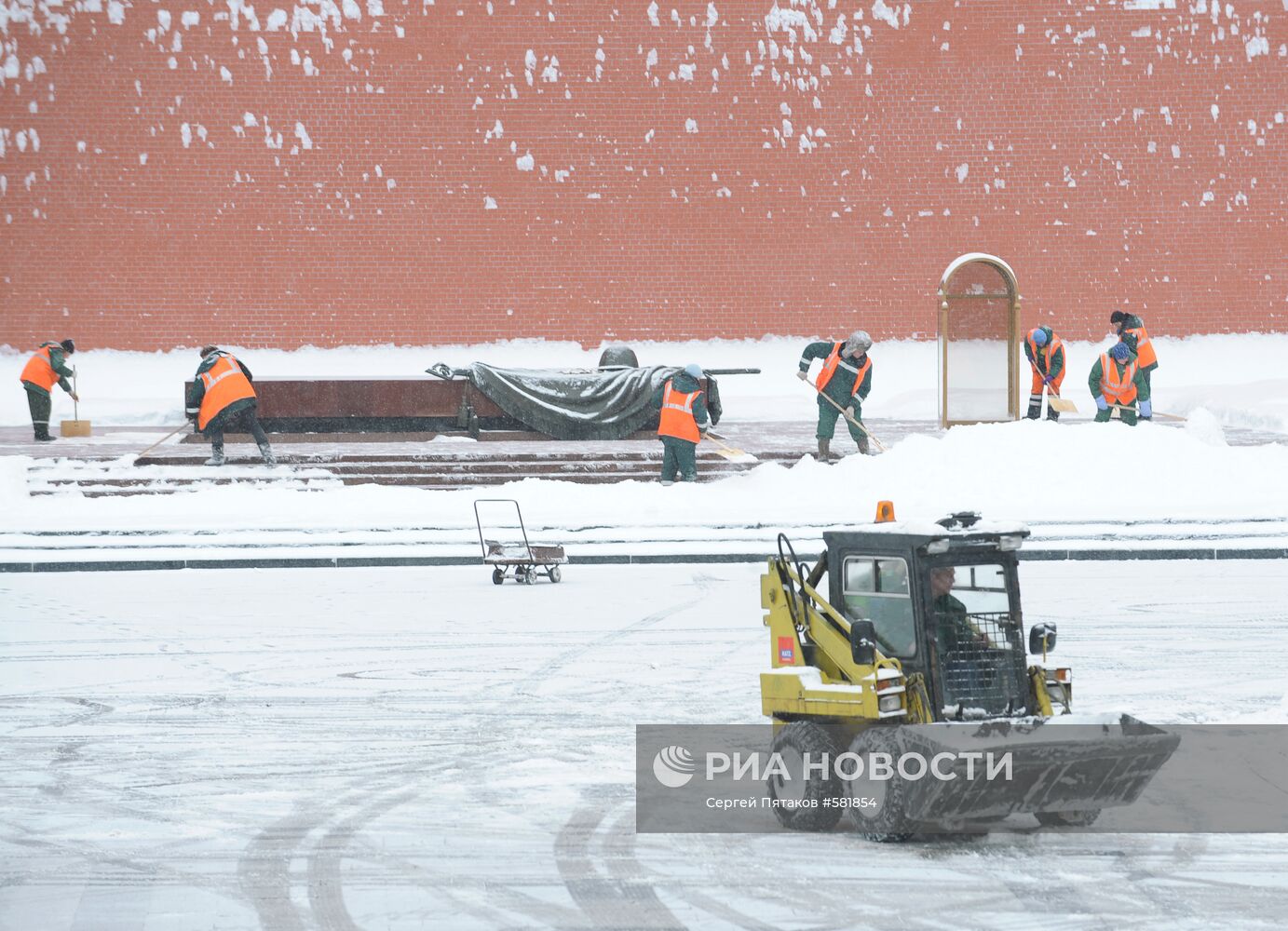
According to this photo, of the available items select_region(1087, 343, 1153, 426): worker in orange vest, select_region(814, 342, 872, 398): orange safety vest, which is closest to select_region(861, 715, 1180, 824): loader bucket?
select_region(814, 342, 872, 398): orange safety vest

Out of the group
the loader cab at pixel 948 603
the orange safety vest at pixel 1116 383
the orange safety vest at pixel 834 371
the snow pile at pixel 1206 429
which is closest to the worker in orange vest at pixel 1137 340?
the orange safety vest at pixel 1116 383

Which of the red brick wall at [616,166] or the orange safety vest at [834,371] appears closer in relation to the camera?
the orange safety vest at [834,371]

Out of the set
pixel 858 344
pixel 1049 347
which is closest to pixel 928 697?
pixel 858 344

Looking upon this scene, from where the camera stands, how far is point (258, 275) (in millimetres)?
21734

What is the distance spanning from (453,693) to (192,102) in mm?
15803

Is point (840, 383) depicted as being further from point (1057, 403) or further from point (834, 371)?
point (1057, 403)

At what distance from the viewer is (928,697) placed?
5.40 meters

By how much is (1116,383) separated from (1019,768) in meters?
12.6

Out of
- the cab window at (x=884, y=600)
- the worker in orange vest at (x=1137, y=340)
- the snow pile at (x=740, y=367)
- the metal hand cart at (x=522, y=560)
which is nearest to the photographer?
the cab window at (x=884, y=600)

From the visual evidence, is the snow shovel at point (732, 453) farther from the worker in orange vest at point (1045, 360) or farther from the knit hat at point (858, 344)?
the worker in orange vest at point (1045, 360)

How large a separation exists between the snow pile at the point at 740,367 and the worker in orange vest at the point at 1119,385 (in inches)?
161

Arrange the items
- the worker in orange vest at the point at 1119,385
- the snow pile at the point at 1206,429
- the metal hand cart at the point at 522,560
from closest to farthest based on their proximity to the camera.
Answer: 1. the metal hand cart at the point at 522,560
2. the snow pile at the point at 1206,429
3. the worker in orange vest at the point at 1119,385

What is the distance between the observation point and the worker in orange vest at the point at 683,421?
14.6 m

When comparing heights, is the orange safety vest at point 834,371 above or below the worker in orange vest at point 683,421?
above
